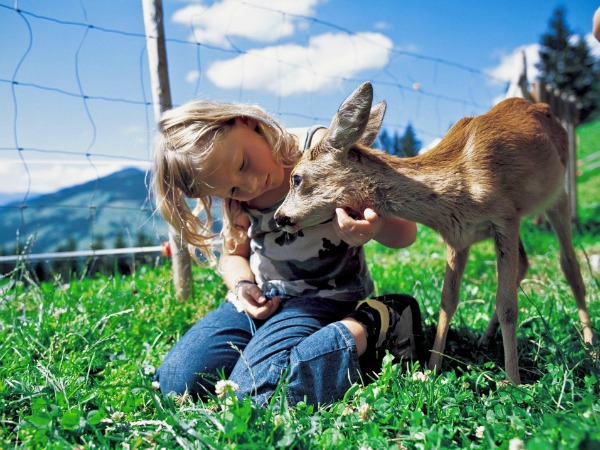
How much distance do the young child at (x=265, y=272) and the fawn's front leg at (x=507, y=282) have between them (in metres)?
0.46

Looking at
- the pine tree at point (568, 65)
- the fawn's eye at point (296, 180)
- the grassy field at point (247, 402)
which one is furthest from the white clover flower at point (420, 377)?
the pine tree at point (568, 65)

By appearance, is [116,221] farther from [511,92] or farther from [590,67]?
[590,67]

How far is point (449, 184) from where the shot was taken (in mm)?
2184

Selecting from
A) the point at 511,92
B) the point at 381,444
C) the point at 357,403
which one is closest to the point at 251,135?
the point at 357,403

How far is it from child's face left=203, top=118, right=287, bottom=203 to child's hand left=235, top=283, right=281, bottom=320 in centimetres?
46

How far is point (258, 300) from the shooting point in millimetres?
2570

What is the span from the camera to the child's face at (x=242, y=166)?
8.00 feet

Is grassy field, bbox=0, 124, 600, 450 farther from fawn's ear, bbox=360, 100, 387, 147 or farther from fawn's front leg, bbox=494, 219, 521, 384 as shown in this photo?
fawn's ear, bbox=360, 100, 387, 147

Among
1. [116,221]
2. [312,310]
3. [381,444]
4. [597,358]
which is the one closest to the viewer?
[381,444]

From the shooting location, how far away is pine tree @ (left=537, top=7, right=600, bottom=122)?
52312 millimetres

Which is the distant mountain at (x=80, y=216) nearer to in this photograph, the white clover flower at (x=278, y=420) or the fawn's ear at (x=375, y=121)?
the fawn's ear at (x=375, y=121)

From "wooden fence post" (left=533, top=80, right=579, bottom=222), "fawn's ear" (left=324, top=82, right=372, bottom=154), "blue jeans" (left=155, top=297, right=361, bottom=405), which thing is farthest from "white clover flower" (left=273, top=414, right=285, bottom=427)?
"wooden fence post" (left=533, top=80, right=579, bottom=222)

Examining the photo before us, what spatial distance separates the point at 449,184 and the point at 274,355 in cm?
102

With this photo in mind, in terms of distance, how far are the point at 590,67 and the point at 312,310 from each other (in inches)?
2503
